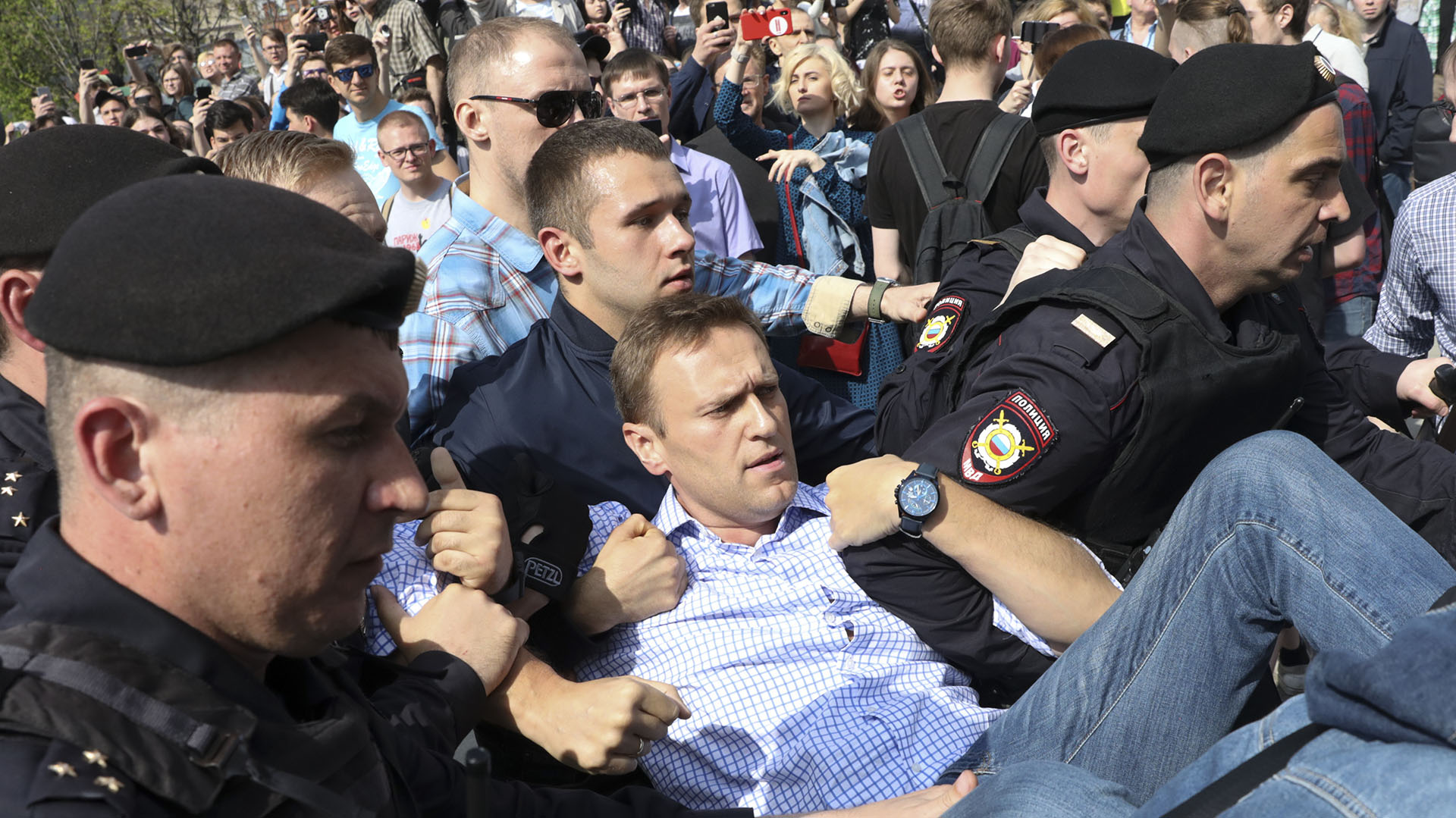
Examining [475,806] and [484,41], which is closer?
[475,806]

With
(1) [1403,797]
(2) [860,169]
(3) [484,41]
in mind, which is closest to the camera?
(1) [1403,797]

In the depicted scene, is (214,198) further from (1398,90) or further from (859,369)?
(1398,90)

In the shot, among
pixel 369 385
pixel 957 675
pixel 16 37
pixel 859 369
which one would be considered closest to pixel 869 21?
pixel 859 369

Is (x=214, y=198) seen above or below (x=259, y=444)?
above

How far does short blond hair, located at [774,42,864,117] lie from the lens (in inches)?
252

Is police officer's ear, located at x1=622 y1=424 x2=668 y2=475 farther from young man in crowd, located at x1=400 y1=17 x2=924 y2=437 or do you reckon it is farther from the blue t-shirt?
the blue t-shirt

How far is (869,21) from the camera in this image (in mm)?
10688

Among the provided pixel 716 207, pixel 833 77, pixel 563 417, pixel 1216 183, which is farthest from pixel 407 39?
pixel 1216 183

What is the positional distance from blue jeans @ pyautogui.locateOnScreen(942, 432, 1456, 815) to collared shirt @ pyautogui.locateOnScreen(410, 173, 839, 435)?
1854mm

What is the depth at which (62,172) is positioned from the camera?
7.23 feet

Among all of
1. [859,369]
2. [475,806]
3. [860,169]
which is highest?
[475,806]

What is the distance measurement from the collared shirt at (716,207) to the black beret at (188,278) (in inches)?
142

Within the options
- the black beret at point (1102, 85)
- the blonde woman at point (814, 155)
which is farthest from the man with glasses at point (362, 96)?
the black beret at point (1102, 85)

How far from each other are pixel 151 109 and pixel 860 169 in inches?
337
